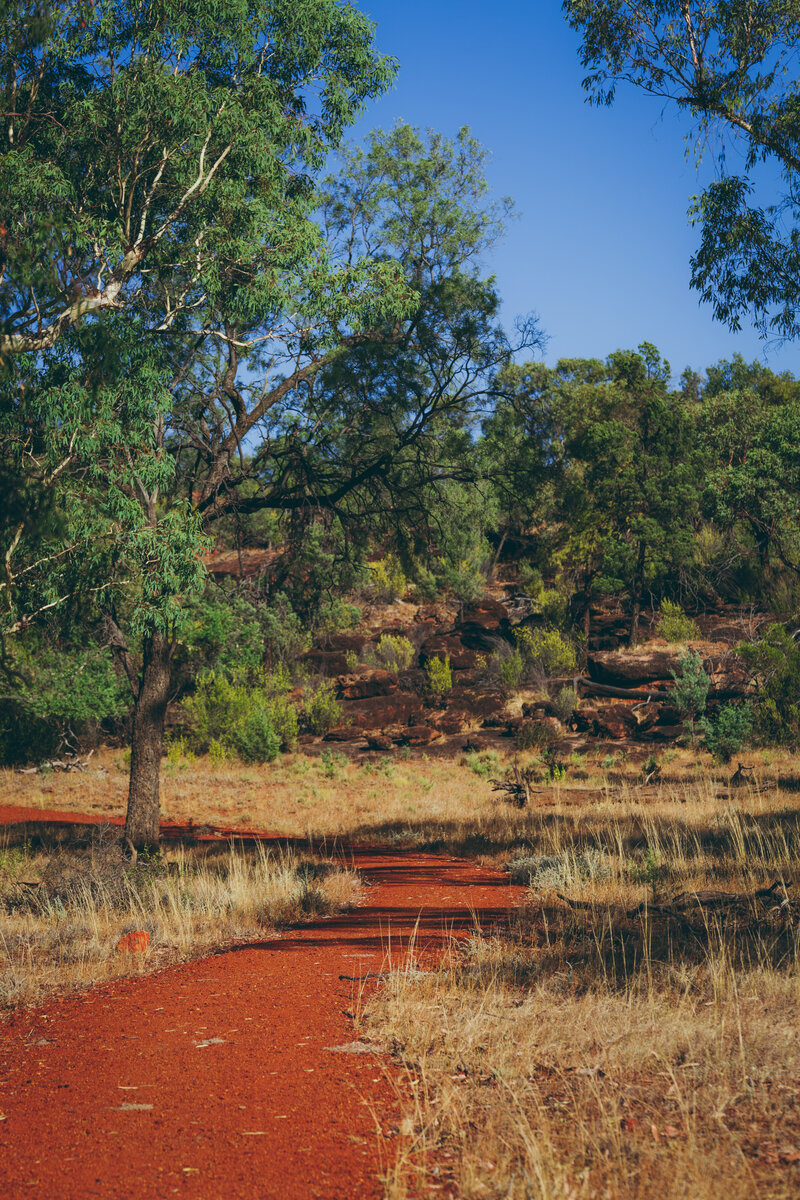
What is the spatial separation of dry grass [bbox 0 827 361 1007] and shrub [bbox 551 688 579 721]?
16.8 m

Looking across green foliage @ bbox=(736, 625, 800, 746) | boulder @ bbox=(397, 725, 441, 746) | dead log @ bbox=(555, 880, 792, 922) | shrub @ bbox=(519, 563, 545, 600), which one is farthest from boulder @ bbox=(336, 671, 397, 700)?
dead log @ bbox=(555, 880, 792, 922)

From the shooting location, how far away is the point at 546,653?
1256 inches

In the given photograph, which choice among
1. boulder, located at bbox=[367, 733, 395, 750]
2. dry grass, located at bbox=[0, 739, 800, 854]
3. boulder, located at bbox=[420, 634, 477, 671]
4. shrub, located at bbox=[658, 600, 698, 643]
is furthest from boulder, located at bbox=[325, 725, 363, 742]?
shrub, located at bbox=[658, 600, 698, 643]

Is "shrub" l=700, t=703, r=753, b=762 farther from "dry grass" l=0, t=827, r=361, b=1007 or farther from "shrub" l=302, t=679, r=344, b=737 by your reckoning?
"dry grass" l=0, t=827, r=361, b=1007

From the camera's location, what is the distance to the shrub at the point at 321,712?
87.7 feet

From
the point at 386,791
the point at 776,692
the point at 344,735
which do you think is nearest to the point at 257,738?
the point at 344,735

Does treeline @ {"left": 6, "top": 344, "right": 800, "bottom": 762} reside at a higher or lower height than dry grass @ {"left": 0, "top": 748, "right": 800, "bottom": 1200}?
higher

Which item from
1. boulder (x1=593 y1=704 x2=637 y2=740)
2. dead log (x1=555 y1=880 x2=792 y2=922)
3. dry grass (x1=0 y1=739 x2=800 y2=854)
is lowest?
dry grass (x1=0 y1=739 x2=800 y2=854)

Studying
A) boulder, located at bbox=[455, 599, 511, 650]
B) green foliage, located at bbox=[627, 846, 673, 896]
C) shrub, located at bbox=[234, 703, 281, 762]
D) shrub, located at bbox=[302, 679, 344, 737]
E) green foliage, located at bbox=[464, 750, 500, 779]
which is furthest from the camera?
boulder, located at bbox=[455, 599, 511, 650]

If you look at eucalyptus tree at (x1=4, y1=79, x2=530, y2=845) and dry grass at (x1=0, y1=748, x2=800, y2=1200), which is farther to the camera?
eucalyptus tree at (x1=4, y1=79, x2=530, y2=845)

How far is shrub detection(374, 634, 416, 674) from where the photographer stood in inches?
1307

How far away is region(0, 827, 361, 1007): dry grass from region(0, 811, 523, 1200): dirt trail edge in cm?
35

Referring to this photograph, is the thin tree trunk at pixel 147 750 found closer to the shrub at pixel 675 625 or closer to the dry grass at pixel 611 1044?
the dry grass at pixel 611 1044

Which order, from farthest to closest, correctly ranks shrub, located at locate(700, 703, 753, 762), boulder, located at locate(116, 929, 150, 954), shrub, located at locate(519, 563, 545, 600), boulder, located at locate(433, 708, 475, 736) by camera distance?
shrub, located at locate(519, 563, 545, 600) → boulder, located at locate(433, 708, 475, 736) → shrub, located at locate(700, 703, 753, 762) → boulder, located at locate(116, 929, 150, 954)
